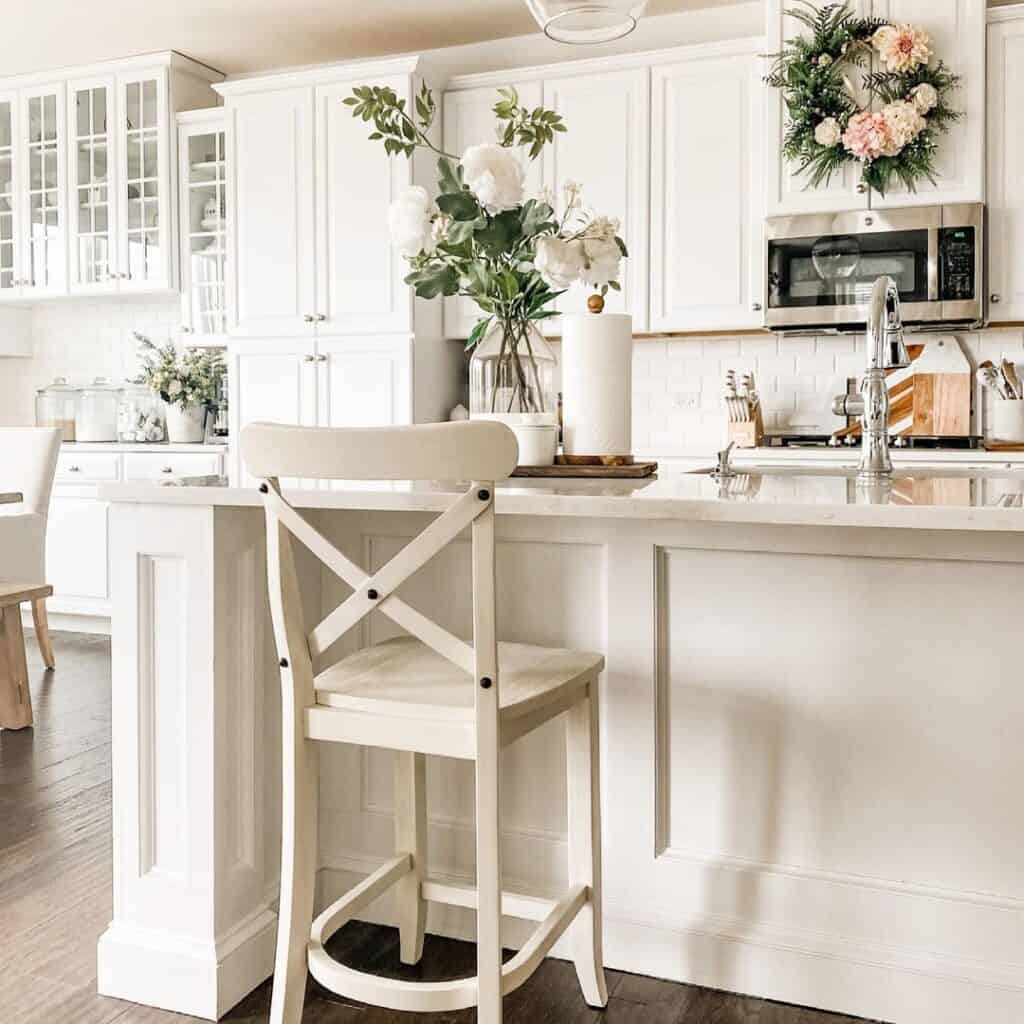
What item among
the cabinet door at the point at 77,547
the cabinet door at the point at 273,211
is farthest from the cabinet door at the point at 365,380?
the cabinet door at the point at 77,547

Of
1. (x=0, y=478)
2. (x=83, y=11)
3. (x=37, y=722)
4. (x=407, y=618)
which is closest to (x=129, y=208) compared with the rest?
(x=83, y=11)

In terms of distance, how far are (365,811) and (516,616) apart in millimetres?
513

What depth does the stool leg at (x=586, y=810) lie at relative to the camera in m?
1.77

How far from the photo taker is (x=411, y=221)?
2078 mm

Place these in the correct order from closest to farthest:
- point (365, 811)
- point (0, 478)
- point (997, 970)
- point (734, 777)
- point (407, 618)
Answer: point (407, 618)
point (997, 970)
point (734, 777)
point (365, 811)
point (0, 478)

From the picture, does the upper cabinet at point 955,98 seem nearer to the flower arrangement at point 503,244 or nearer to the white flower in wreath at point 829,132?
the white flower in wreath at point 829,132

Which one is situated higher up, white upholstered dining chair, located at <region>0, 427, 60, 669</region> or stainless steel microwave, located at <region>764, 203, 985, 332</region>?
stainless steel microwave, located at <region>764, 203, 985, 332</region>

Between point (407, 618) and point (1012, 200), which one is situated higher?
point (1012, 200)

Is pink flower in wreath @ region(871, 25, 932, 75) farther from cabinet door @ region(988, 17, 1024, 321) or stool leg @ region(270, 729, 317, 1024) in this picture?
stool leg @ region(270, 729, 317, 1024)

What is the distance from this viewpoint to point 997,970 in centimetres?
175

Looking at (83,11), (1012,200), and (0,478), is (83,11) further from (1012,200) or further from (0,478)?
(1012,200)

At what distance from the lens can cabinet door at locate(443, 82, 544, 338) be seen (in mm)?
4402

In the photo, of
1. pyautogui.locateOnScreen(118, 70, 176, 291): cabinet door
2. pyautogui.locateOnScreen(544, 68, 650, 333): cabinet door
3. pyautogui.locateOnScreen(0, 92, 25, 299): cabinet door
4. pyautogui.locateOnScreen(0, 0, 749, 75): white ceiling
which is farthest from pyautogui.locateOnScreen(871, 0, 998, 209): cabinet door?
pyautogui.locateOnScreen(0, 92, 25, 299): cabinet door

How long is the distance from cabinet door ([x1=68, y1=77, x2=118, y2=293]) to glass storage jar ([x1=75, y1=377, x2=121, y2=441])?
49 centimetres
